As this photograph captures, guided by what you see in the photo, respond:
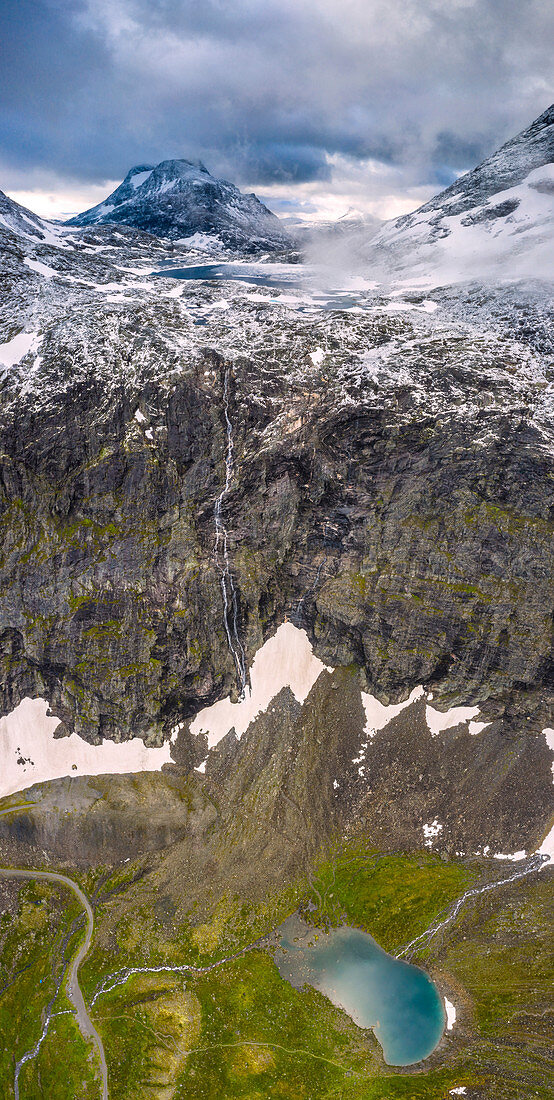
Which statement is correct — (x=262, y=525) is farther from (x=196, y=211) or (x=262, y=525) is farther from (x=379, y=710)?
(x=196, y=211)

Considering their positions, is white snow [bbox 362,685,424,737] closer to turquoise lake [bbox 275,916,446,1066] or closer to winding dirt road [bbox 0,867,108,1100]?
turquoise lake [bbox 275,916,446,1066]

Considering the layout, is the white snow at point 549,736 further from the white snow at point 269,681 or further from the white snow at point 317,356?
the white snow at point 317,356

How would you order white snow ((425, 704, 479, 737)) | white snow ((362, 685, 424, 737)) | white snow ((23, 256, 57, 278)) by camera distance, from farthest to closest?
white snow ((23, 256, 57, 278)), white snow ((362, 685, 424, 737)), white snow ((425, 704, 479, 737))

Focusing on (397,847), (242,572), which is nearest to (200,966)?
(397,847)

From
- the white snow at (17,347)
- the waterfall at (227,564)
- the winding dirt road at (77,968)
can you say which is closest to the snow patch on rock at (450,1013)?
the winding dirt road at (77,968)

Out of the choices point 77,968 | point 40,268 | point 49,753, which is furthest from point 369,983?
point 40,268

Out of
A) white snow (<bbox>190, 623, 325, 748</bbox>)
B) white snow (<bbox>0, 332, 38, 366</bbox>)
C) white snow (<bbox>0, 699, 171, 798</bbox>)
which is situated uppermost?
white snow (<bbox>0, 332, 38, 366</bbox>)

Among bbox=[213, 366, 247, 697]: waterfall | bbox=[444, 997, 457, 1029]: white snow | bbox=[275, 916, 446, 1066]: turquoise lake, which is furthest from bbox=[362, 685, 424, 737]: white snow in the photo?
bbox=[444, 997, 457, 1029]: white snow
